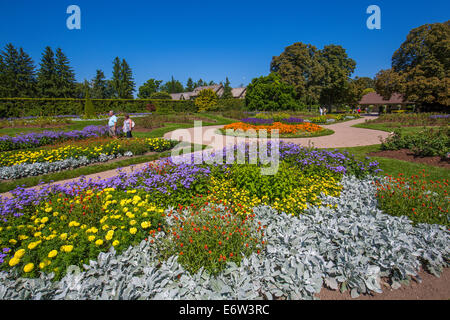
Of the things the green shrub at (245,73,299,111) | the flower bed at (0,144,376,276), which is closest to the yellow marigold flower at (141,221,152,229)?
the flower bed at (0,144,376,276)

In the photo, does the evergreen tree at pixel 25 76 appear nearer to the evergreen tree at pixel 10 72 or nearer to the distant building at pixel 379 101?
the evergreen tree at pixel 10 72

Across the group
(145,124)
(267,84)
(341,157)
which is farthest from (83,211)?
(267,84)

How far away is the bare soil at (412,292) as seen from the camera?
238 centimetres

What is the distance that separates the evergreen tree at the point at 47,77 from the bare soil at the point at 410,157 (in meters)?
54.2

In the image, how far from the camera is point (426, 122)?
18906 mm

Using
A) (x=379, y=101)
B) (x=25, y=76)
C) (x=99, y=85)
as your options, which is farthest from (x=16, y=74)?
(x=379, y=101)

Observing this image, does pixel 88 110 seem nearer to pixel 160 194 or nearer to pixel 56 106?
pixel 56 106

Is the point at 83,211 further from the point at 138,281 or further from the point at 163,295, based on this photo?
the point at 163,295

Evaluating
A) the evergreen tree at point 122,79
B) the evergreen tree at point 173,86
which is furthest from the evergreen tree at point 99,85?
the evergreen tree at point 173,86

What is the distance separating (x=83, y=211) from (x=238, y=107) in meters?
36.6

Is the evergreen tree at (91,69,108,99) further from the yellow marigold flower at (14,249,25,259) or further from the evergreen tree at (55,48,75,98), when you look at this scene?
the yellow marigold flower at (14,249,25,259)

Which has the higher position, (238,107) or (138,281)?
(238,107)

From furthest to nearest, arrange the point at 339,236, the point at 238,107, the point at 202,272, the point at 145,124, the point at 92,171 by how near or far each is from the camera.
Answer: the point at 238,107
the point at 145,124
the point at 92,171
the point at 339,236
the point at 202,272
